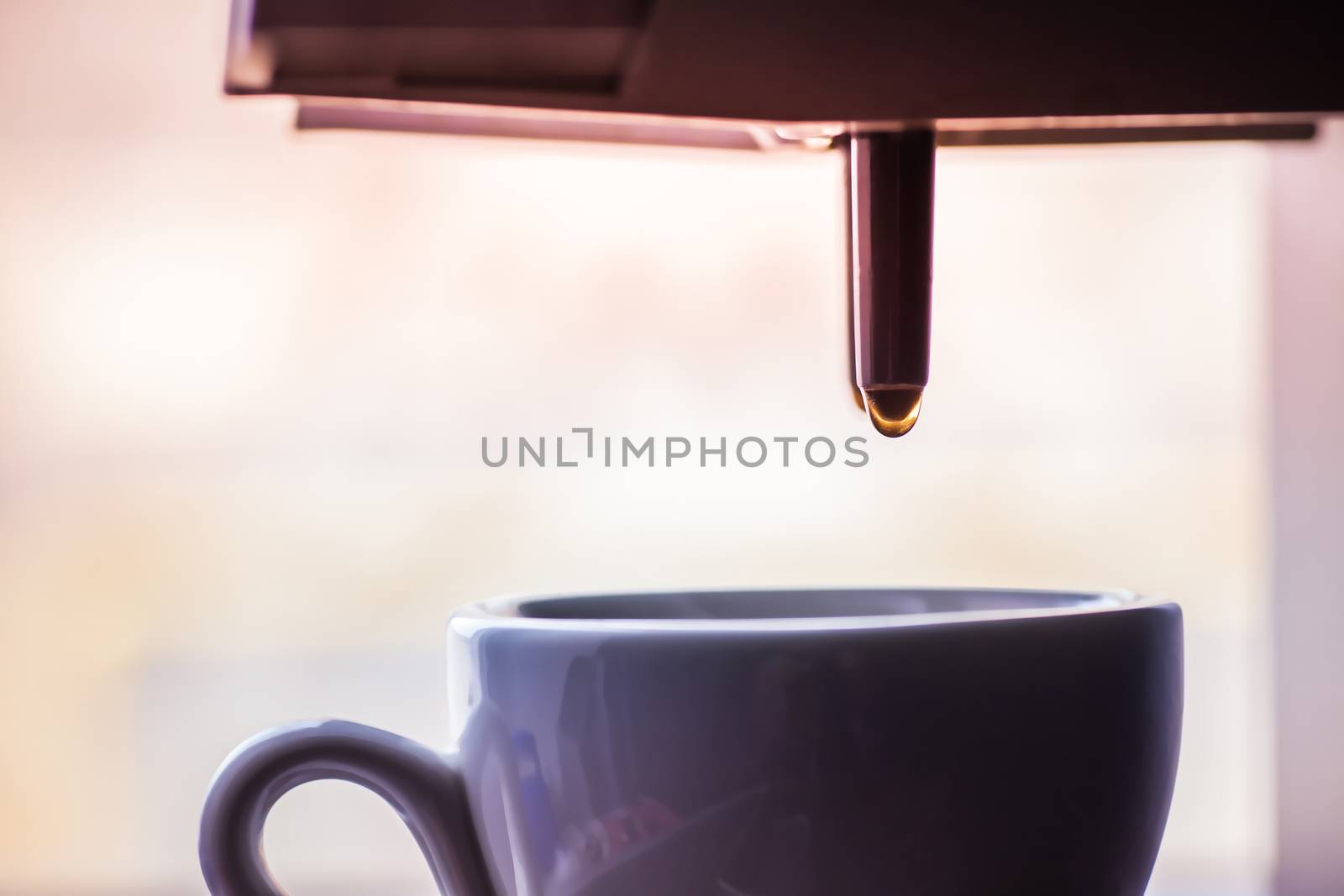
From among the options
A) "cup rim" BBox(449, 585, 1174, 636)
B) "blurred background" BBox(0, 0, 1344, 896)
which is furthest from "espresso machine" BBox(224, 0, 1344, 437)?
"blurred background" BBox(0, 0, 1344, 896)

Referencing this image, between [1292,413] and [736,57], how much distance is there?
25 cm

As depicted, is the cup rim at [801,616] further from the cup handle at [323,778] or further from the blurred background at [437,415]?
the blurred background at [437,415]

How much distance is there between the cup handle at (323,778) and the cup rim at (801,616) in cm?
3

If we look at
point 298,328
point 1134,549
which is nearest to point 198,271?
point 298,328

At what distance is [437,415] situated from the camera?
40 cm

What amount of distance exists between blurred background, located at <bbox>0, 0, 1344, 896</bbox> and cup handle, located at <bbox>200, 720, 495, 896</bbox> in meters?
0.21

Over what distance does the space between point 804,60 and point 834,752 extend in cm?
11

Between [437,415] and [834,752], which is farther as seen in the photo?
[437,415]

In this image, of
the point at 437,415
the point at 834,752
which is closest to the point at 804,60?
the point at 834,752

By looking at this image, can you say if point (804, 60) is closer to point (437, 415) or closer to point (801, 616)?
point (801, 616)

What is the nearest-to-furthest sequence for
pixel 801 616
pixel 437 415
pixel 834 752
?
pixel 834 752 < pixel 801 616 < pixel 437 415

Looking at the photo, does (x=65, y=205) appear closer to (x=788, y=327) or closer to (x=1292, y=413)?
(x=788, y=327)

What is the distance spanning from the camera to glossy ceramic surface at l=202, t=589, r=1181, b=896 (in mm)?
165

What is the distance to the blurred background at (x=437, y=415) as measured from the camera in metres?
0.40
